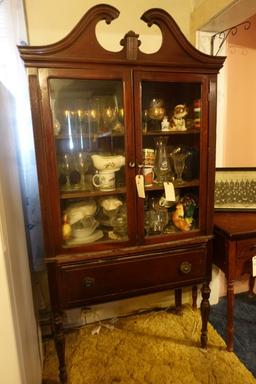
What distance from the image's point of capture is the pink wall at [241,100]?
175 centimetres

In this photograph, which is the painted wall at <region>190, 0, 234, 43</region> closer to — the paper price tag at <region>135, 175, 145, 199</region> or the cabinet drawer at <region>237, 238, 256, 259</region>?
the paper price tag at <region>135, 175, 145, 199</region>

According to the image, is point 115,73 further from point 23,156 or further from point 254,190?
point 254,190

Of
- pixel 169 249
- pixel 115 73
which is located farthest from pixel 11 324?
pixel 115 73

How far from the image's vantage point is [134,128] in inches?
46.9

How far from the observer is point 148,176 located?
4.32ft

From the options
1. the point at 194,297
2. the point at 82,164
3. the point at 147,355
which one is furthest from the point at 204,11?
the point at 147,355

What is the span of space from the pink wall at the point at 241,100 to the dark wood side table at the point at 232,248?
21.2 inches

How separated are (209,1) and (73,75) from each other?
0.97 meters

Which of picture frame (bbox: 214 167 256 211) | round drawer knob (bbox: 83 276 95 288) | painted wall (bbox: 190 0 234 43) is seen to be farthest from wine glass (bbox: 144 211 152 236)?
painted wall (bbox: 190 0 234 43)

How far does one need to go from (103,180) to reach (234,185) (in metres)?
0.97

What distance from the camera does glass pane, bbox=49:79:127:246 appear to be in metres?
1.20

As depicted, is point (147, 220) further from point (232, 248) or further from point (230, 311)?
point (230, 311)

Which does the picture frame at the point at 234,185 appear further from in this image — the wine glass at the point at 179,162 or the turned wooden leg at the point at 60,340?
the turned wooden leg at the point at 60,340

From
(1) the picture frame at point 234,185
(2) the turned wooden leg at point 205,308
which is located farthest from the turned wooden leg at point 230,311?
(1) the picture frame at point 234,185
